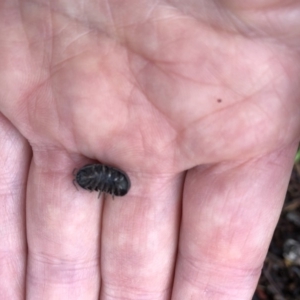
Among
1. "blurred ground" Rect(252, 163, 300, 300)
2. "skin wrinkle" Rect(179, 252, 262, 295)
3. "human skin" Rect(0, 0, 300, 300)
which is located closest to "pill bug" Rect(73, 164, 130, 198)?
"human skin" Rect(0, 0, 300, 300)

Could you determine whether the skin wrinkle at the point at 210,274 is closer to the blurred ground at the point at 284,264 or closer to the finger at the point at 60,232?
the finger at the point at 60,232

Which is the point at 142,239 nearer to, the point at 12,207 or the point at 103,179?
the point at 103,179

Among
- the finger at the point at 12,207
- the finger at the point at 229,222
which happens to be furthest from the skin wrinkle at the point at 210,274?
the finger at the point at 12,207

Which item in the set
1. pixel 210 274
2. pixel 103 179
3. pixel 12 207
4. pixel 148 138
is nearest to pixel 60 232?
pixel 12 207

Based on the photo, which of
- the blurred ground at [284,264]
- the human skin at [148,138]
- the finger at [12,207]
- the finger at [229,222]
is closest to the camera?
the human skin at [148,138]

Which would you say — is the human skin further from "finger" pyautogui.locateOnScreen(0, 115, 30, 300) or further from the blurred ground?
the blurred ground

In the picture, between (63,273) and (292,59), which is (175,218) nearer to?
(63,273)
